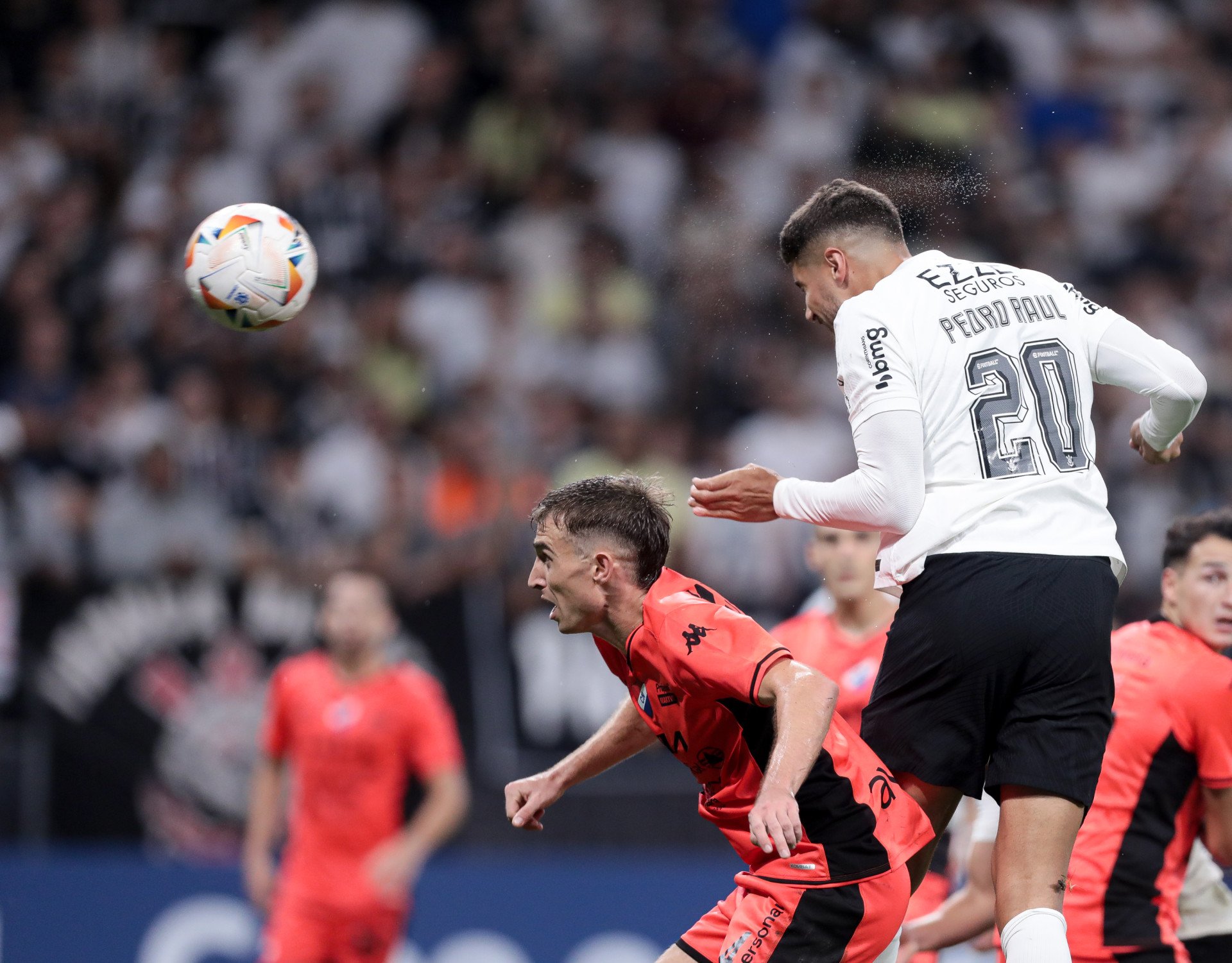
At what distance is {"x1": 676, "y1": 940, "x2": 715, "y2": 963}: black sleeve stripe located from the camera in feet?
13.6

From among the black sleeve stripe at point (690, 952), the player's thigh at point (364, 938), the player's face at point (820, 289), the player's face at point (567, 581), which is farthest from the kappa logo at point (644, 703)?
the player's thigh at point (364, 938)

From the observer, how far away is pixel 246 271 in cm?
554

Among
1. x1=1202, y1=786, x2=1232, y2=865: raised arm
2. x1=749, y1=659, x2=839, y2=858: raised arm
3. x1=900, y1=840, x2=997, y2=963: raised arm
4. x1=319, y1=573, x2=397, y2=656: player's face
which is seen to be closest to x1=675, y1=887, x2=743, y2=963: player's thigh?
x1=749, y1=659, x2=839, y2=858: raised arm

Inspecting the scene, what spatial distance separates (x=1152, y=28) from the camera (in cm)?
1291

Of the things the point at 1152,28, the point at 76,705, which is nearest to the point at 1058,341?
the point at 76,705

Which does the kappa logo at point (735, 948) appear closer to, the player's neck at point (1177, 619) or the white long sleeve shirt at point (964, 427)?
the white long sleeve shirt at point (964, 427)

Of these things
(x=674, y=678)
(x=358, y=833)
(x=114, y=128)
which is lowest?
(x=358, y=833)

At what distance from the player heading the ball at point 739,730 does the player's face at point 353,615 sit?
13.0ft

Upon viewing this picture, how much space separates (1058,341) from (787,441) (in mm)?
5935

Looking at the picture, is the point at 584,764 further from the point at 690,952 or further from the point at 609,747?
the point at 690,952

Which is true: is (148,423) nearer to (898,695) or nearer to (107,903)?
(107,903)

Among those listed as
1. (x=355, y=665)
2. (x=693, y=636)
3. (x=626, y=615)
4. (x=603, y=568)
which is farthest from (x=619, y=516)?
(x=355, y=665)

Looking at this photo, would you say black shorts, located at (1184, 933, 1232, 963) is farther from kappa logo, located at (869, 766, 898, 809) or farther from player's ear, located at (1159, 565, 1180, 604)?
kappa logo, located at (869, 766, 898, 809)

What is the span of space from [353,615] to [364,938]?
1.59 m
